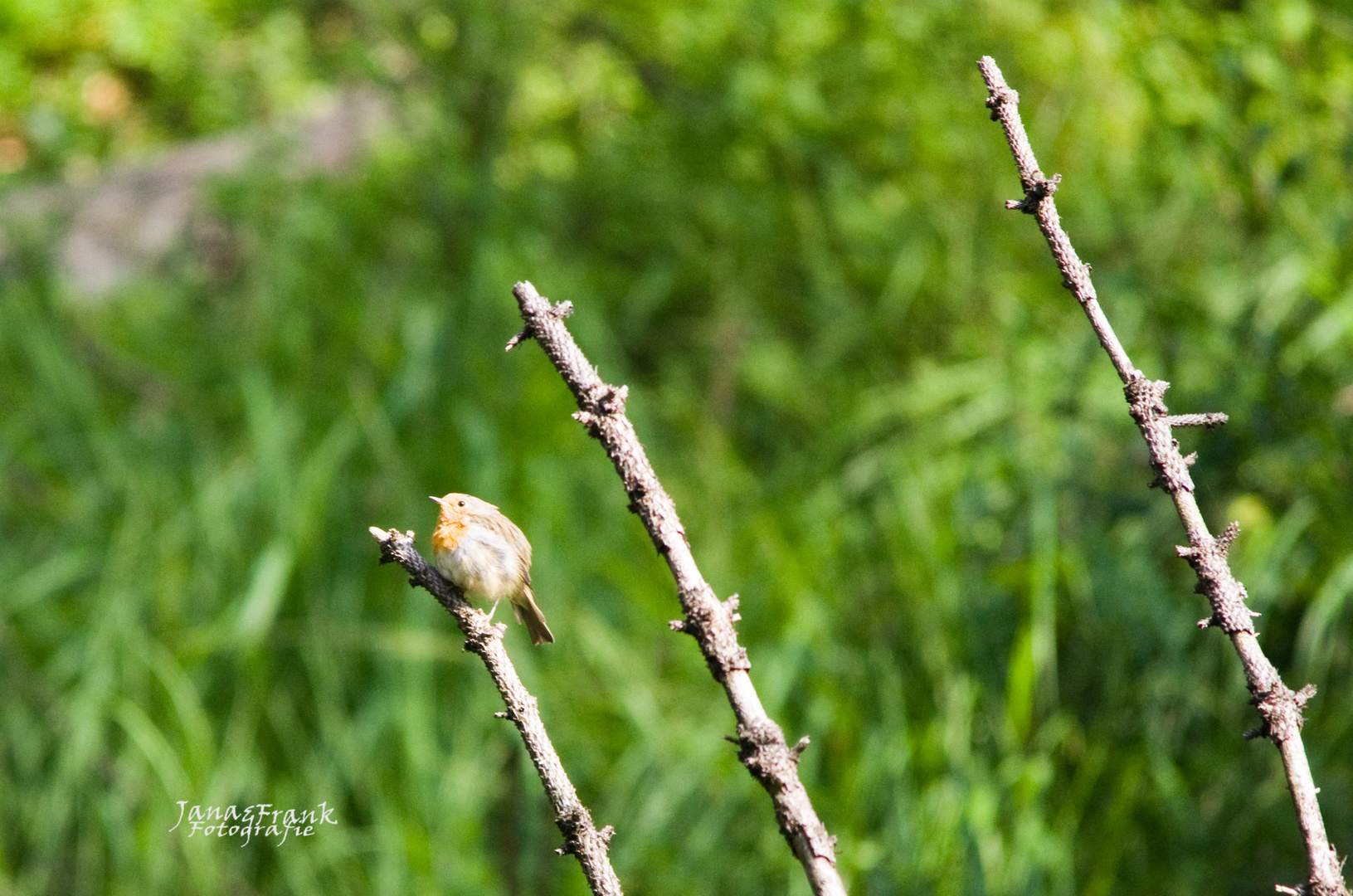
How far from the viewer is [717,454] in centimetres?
378

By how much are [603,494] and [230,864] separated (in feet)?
4.89

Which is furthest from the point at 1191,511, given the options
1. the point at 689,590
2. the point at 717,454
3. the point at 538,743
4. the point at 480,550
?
the point at 717,454

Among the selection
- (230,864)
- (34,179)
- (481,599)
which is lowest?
(481,599)

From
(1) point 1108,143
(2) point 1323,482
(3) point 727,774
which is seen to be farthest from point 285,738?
(1) point 1108,143

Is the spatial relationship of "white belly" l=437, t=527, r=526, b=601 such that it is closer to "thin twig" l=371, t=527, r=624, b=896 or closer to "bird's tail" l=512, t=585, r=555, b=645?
"bird's tail" l=512, t=585, r=555, b=645

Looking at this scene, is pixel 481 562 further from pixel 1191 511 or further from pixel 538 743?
pixel 1191 511

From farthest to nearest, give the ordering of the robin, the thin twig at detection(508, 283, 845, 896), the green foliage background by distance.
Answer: the green foliage background → the robin → the thin twig at detection(508, 283, 845, 896)

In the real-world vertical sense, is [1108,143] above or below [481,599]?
above

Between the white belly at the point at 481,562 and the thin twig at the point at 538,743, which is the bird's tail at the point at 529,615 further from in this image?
the thin twig at the point at 538,743

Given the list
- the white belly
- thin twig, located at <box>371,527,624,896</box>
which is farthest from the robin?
thin twig, located at <box>371,527,624,896</box>

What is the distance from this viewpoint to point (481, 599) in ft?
3.70

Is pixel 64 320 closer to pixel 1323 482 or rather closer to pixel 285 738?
pixel 285 738

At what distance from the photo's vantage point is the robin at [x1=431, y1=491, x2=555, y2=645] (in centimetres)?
105

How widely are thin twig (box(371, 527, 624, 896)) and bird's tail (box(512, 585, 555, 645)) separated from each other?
291mm
